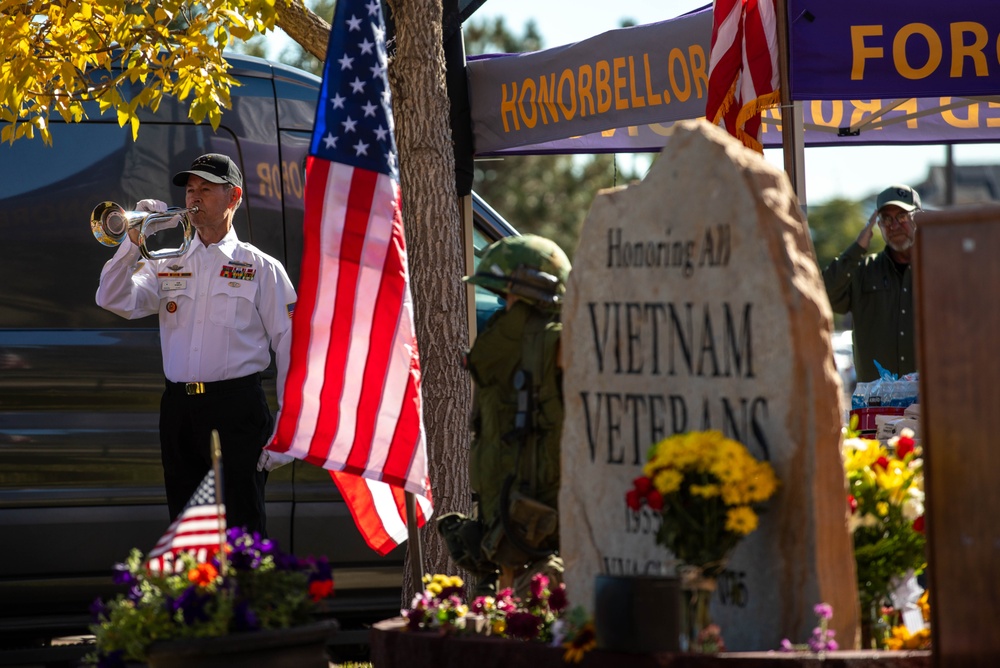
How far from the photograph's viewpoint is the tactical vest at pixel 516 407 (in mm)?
4898

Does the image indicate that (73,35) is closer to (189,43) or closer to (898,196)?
(189,43)

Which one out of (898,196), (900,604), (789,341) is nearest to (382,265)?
(789,341)

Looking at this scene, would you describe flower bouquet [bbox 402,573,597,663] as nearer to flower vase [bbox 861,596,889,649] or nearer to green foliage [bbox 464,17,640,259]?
flower vase [bbox 861,596,889,649]

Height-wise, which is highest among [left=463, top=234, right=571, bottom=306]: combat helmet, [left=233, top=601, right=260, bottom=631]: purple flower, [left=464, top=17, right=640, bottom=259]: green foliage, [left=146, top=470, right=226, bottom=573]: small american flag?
[left=464, top=17, right=640, bottom=259]: green foliage

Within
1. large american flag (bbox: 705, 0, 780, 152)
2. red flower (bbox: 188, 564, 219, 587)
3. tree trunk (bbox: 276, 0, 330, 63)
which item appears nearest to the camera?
red flower (bbox: 188, 564, 219, 587)

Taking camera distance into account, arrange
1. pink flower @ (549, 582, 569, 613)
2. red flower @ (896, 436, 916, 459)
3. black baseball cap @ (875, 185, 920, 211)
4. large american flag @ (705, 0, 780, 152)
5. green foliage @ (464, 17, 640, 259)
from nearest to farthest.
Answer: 1. pink flower @ (549, 582, 569, 613)
2. red flower @ (896, 436, 916, 459)
3. large american flag @ (705, 0, 780, 152)
4. black baseball cap @ (875, 185, 920, 211)
5. green foliage @ (464, 17, 640, 259)

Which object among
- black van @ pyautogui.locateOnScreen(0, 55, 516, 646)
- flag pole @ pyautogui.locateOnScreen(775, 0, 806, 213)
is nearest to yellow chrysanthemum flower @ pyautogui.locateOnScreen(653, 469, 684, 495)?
flag pole @ pyautogui.locateOnScreen(775, 0, 806, 213)

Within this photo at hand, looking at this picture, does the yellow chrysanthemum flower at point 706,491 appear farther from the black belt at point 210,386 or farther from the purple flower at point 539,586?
the black belt at point 210,386

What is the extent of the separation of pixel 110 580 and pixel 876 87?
4003 mm

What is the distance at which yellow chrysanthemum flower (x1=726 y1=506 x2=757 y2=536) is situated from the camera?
394 cm

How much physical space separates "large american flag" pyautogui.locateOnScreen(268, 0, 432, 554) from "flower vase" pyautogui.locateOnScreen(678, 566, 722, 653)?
1444 mm

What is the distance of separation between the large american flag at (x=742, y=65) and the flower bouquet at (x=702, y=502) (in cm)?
261

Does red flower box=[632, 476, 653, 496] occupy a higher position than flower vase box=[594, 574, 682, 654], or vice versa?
red flower box=[632, 476, 653, 496]

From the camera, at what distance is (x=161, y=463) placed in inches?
268
